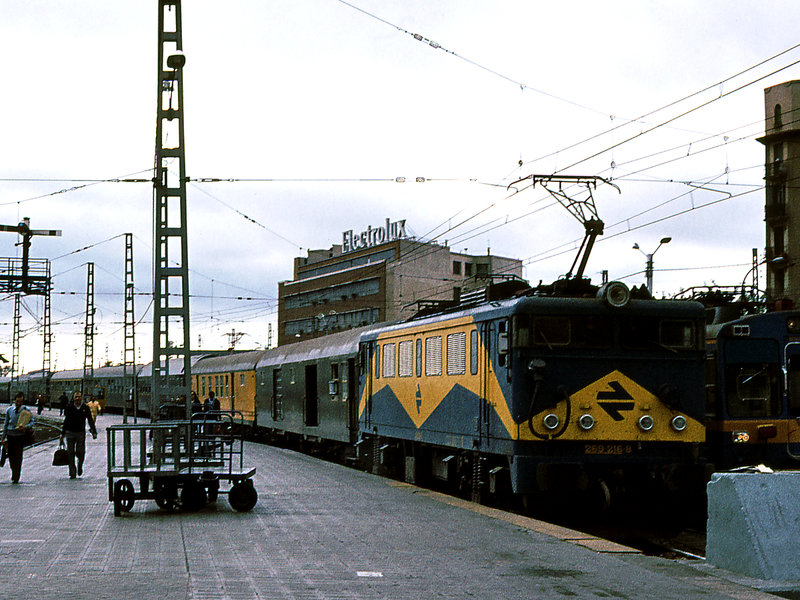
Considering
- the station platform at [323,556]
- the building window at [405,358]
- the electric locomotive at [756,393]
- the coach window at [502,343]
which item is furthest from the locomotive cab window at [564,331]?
the building window at [405,358]

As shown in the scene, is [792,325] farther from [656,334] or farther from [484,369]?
[484,369]

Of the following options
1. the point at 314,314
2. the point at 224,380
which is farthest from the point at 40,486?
the point at 314,314

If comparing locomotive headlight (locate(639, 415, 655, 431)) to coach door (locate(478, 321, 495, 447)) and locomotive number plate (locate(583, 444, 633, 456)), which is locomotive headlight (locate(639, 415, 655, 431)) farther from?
coach door (locate(478, 321, 495, 447))

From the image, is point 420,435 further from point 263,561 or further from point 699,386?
point 263,561

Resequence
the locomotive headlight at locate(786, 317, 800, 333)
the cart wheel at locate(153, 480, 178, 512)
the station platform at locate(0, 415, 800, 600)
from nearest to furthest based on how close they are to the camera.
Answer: the station platform at locate(0, 415, 800, 600) < the cart wheel at locate(153, 480, 178, 512) < the locomotive headlight at locate(786, 317, 800, 333)

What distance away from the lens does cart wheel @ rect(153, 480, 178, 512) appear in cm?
1416

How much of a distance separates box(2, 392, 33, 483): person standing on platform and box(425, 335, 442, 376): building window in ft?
24.7

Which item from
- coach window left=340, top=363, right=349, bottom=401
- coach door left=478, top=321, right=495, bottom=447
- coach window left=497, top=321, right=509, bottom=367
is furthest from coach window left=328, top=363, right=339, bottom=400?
coach window left=497, top=321, right=509, bottom=367

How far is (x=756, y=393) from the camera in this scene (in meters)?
16.0

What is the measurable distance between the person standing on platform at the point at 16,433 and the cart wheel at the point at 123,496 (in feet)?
20.2

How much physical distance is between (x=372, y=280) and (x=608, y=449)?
8811 centimetres

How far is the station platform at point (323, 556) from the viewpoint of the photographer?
8.69 metres

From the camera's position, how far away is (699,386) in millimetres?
14438

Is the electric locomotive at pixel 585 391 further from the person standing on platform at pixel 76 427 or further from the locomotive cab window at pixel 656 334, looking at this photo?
the person standing on platform at pixel 76 427
